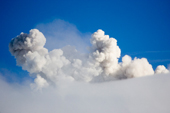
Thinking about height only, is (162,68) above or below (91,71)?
above

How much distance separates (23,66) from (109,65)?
22.3 m

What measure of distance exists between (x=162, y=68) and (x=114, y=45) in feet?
69.2

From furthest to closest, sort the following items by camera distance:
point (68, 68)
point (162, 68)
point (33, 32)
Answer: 1. point (162, 68)
2. point (68, 68)
3. point (33, 32)

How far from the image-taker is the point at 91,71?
4706 centimetres

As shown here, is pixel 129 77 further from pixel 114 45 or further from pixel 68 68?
pixel 68 68

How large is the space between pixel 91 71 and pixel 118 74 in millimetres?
9678

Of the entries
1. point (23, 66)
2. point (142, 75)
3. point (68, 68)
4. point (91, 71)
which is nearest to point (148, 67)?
point (142, 75)

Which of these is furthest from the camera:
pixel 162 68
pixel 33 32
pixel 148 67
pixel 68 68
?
pixel 162 68

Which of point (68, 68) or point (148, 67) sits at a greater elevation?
point (148, 67)

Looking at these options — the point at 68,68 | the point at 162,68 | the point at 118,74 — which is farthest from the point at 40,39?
the point at 162,68

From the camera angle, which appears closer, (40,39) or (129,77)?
(40,39)

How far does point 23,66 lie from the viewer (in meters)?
46.6

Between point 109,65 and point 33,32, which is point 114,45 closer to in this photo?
point 109,65

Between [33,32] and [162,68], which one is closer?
[33,32]
